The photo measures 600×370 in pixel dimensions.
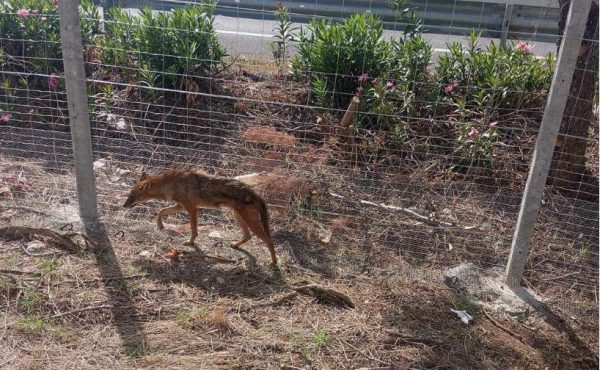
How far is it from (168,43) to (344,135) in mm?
2494

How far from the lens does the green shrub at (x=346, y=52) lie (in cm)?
673

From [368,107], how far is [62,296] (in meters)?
3.91

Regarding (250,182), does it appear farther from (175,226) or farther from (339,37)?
(339,37)

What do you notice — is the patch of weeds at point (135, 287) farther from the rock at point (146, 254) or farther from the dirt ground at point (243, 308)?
the rock at point (146, 254)

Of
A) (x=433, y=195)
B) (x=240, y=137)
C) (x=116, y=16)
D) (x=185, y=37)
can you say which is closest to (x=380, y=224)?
(x=433, y=195)

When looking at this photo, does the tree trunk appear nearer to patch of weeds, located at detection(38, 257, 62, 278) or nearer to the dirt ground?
the dirt ground

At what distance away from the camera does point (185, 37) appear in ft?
22.7

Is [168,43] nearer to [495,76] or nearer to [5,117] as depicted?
[5,117]

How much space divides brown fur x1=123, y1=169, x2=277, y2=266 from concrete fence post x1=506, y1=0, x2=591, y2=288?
215 centimetres

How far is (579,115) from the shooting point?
19.5 feet

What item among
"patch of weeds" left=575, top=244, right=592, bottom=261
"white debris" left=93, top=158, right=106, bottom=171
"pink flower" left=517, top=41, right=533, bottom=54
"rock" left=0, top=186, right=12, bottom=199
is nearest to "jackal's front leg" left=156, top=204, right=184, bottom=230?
"white debris" left=93, top=158, right=106, bottom=171

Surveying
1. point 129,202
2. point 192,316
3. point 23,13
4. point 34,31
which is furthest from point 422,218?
point 34,31

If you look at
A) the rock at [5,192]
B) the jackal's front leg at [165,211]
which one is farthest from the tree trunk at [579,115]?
the rock at [5,192]

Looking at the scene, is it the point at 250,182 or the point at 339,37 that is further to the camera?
the point at 339,37
